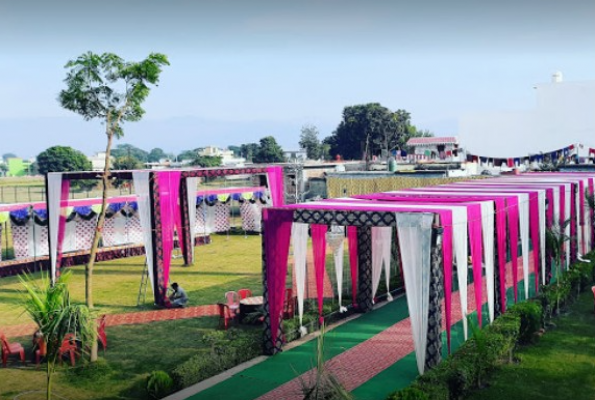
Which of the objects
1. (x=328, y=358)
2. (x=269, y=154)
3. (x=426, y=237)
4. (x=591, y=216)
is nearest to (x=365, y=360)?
(x=328, y=358)

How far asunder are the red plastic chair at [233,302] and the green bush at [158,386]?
149 inches

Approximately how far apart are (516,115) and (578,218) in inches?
1031

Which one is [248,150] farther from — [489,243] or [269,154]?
[489,243]

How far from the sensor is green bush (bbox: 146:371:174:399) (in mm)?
8727

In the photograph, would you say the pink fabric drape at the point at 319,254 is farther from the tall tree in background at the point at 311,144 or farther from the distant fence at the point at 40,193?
the tall tree in background at the point at 311,144

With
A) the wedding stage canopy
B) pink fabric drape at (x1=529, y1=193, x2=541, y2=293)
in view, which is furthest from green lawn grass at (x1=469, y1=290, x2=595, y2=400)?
the wedding stage canopy

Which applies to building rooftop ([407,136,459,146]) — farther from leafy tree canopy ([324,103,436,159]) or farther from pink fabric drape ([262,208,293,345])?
pink fabric drape ([262,208,293,345])

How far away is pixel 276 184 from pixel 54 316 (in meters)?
13.8

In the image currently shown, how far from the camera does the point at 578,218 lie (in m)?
16.9

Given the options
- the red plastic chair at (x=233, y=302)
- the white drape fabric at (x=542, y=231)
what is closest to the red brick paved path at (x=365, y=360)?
the white drape fabric at (x=542, y=231)

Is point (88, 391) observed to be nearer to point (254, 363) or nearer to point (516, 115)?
point (254, 363)

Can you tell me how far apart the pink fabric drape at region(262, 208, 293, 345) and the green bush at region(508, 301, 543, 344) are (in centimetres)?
398

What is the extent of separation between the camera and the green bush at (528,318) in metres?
10.5

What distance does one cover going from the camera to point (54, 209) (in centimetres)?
1579
